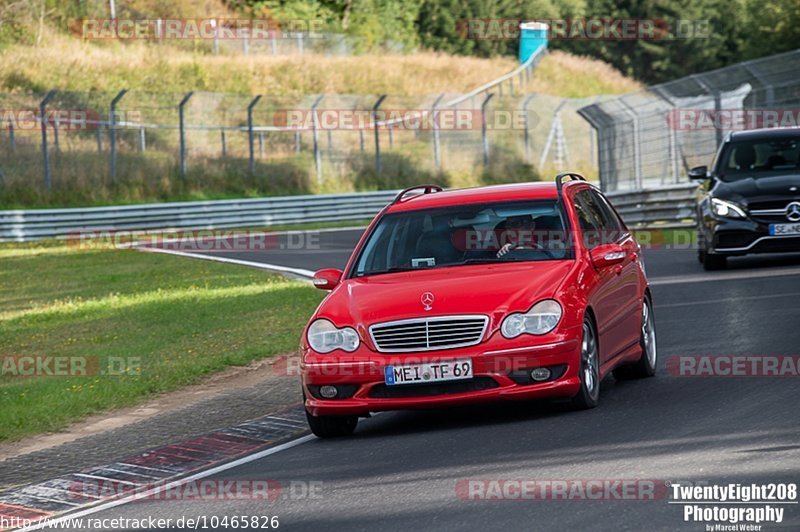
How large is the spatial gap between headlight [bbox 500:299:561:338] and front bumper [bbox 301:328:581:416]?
7 centimetres

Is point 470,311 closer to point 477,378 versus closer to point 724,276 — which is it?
point 477,378

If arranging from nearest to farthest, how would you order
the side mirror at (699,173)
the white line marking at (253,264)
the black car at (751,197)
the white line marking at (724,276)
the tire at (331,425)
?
1. the tire at (331,425)
2. the white line marking at (724,276)
3. the black car at (751,197)
4. the side mirror at (699,173)
5. the white line marking at (253,264)

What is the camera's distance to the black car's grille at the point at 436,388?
361 inches

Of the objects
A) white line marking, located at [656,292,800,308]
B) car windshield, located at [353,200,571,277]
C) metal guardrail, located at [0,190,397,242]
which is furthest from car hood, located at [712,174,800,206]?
metal guardrail, located at [0,190,397,242]

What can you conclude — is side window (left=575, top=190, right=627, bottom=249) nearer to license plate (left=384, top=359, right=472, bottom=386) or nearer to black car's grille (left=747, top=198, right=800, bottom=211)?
license plate (left=384, top=359, right=472, bottom=386)

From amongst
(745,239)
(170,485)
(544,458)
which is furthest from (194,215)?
(544,458)

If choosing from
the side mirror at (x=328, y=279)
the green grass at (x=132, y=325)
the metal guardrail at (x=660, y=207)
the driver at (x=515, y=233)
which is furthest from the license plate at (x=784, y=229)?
the metal guardrail at (x=660, y=207)

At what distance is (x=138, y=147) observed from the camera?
141ft

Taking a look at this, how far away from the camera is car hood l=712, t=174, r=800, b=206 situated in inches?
721

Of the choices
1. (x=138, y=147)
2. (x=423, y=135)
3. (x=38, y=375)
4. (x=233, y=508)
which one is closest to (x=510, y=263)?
(x=233, y=508)

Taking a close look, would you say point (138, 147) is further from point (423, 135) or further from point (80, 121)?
point (423, 135)

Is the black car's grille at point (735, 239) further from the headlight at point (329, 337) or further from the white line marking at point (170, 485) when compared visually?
the headlight at point (329, 337)

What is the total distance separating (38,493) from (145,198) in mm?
33565

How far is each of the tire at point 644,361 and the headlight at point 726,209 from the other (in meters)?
7.42
